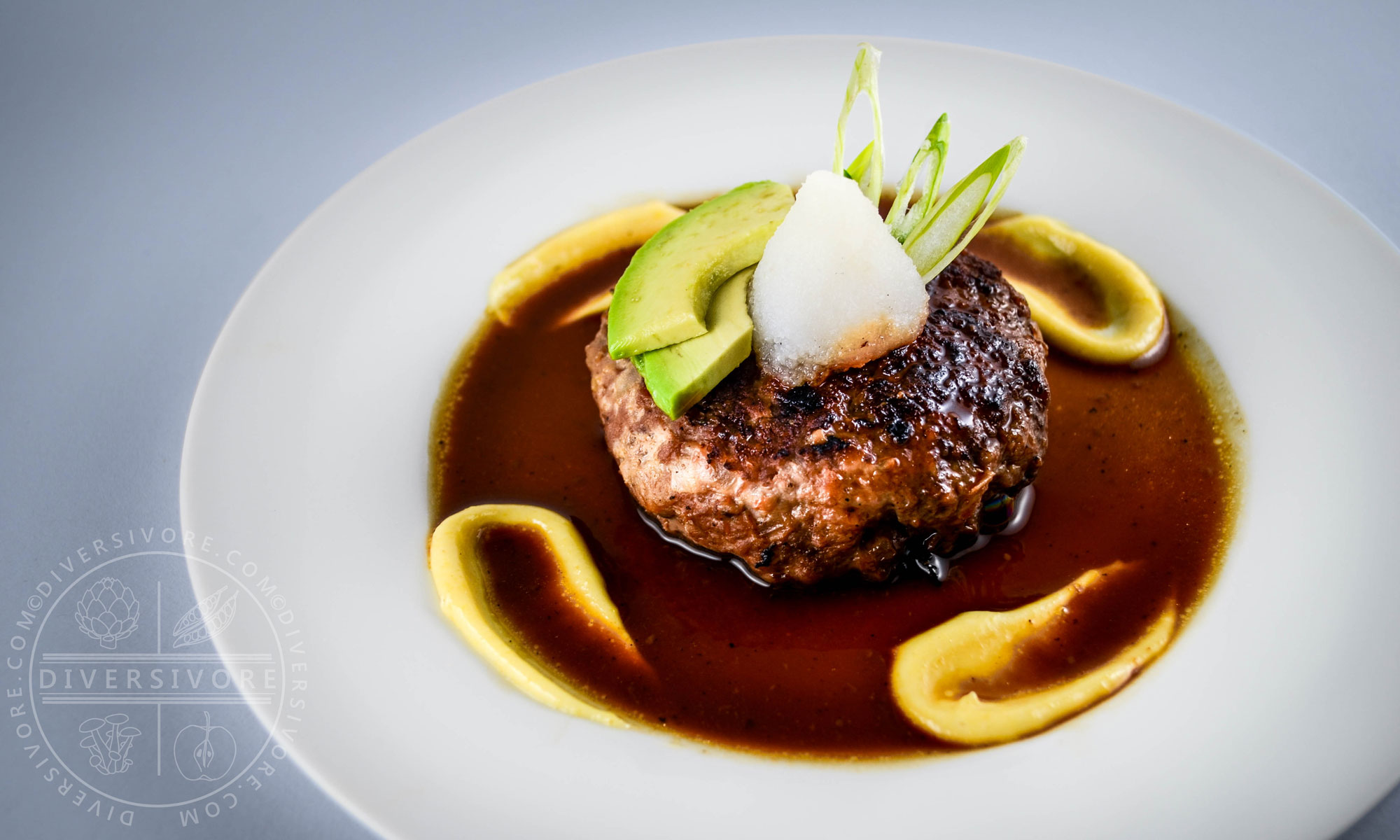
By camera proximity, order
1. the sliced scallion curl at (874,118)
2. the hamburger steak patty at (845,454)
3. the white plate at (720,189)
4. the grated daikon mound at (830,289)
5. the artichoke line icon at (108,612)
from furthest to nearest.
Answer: the artichoke line icon at (108,612)
the sliced scallion curl at (874,118)
the hamburger steak patty at (845,454)
the grated daikon mound at (830,289)
the white plate at (720,189)

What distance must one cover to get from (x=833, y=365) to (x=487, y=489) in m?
1.50

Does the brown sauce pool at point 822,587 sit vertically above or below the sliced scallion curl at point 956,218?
below

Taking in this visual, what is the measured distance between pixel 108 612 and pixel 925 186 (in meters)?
3.30

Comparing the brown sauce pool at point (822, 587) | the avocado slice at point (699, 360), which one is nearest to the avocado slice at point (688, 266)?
the avocado slice at point (699, 360)

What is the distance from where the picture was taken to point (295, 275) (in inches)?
167

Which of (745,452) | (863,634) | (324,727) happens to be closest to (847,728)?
(863,634)

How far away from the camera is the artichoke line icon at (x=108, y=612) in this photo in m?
3.51

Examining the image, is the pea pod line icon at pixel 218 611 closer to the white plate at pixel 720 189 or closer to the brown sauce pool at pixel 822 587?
the white plate at pixel 720 189

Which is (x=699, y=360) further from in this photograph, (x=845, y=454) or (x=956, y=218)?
(x=956, y=218)

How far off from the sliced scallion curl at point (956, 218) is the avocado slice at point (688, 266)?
519mm

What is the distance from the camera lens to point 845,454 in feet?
10.4

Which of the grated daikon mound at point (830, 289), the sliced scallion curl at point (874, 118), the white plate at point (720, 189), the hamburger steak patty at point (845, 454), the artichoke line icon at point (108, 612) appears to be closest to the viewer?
the white plate at point (720, 189)

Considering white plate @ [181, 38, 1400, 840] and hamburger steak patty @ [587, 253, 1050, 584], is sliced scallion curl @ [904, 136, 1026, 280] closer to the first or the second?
hamburger steak patty @ [587, 253, 1050, 584]

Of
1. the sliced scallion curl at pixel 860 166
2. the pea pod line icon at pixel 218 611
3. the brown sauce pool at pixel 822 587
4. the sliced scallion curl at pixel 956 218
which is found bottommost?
the brown sauce pool at pixel 822 587
